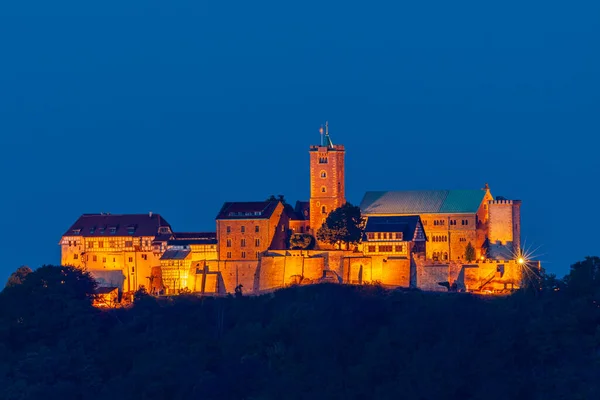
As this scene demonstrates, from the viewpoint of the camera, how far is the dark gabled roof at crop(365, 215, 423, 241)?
98.5 metres

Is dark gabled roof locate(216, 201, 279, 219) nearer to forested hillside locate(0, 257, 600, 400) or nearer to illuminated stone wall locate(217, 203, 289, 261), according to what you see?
illuminated stone wall locate(217, 203, 289, 261)

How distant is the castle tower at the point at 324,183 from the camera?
10369 centimetres

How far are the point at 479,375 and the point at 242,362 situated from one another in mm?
14234

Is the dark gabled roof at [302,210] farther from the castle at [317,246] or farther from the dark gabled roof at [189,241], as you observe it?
the dark gabled roof at [189,241]

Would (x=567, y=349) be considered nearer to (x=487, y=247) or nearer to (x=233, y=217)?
(x=487, y=247)

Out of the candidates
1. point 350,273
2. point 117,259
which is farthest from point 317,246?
point 117,259

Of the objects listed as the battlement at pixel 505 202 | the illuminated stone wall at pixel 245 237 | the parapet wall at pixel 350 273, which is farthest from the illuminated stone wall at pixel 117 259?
the battlement at pixel 505 202

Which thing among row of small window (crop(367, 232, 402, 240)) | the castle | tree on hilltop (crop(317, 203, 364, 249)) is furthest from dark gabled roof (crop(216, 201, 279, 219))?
row of small window (crop(367, 232, 402, 240))

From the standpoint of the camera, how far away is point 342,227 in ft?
328

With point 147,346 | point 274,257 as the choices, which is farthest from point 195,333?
point 274,257

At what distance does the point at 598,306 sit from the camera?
8762 centimetres

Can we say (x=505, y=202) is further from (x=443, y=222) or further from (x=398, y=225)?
(x=398, y=225)

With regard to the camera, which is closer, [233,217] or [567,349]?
[567,349]

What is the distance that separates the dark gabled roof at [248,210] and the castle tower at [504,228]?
14.4 m
